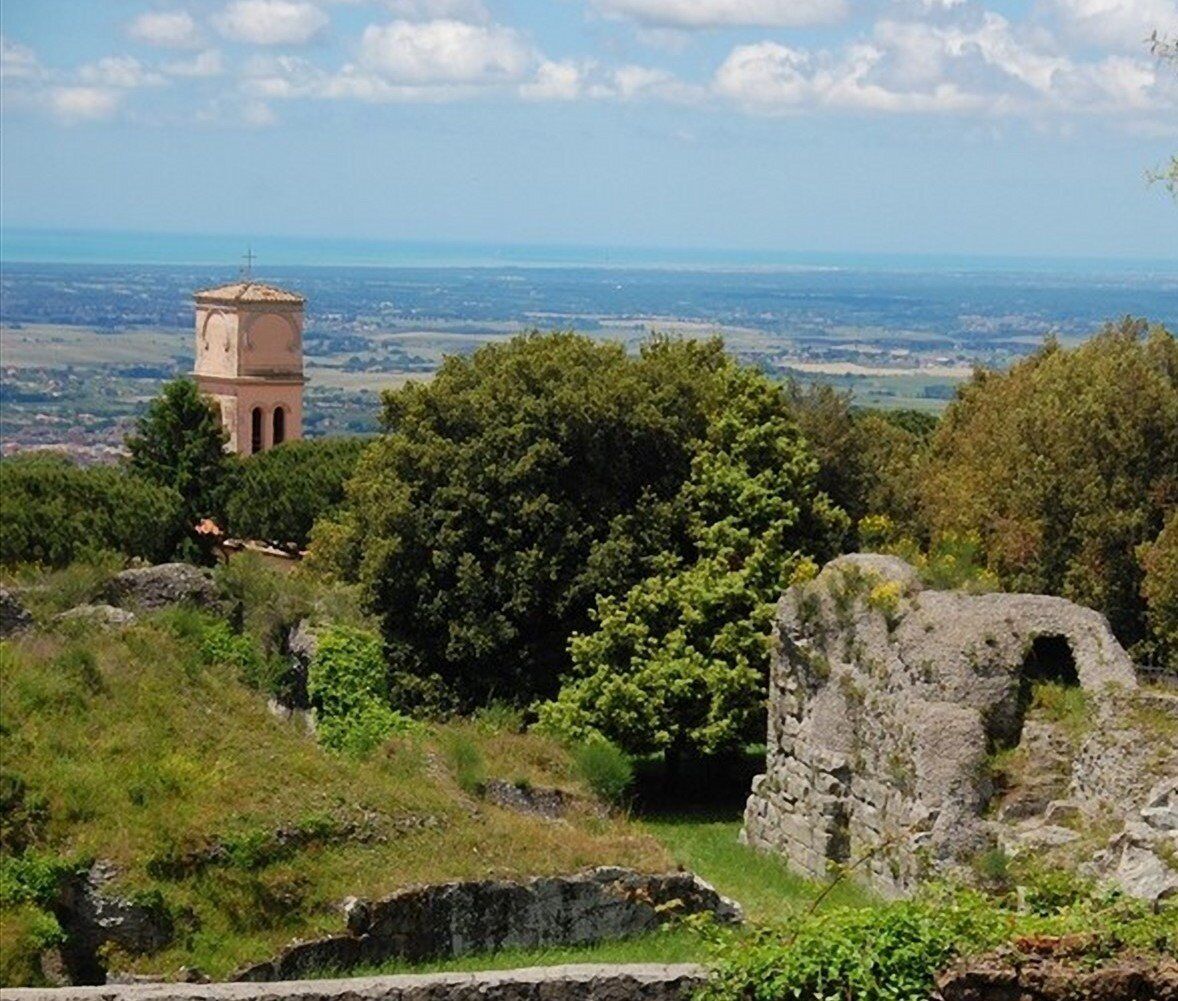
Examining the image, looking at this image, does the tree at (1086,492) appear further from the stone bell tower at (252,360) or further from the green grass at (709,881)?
the stone bell tower at (252,360)

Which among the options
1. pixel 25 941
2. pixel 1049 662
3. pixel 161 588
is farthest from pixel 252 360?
pixel 25 941

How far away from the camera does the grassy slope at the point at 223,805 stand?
14938 mm

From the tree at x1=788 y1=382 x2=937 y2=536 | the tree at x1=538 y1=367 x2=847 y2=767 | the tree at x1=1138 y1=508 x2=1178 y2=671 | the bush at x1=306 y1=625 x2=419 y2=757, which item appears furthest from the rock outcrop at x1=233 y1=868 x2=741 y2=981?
the tree at x1=788 y1=382 x2=937 y2=536

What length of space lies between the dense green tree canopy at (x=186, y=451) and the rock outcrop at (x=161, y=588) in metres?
36.6

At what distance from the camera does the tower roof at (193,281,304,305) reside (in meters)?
86.1

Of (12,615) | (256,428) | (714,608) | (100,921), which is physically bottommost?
(256,428)

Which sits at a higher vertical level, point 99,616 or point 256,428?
point 99,616

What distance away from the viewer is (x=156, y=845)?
49.3 feet

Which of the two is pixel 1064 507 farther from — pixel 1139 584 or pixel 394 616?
pixel 394 616

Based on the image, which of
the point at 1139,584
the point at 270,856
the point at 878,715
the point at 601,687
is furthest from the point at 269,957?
the point at 1139,584

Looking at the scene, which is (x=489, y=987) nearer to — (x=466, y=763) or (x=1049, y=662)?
(x=466, y=763)

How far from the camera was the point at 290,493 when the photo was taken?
60250mm

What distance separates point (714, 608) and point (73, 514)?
1945cm

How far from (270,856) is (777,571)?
16.1 m
